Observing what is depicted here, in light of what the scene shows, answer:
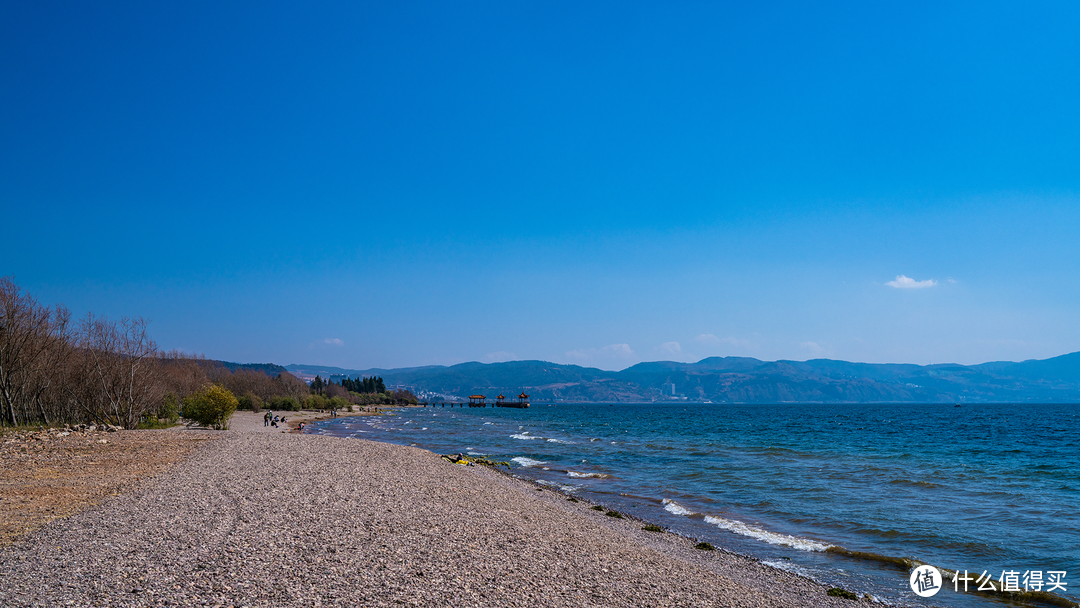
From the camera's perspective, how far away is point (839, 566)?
1327cm

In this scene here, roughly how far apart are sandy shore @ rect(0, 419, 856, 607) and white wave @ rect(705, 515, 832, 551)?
96.9 inches

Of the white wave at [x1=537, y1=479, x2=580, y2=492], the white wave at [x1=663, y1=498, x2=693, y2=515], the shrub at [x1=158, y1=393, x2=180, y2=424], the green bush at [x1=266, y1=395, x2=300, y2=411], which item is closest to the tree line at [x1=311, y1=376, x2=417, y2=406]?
the green bush at [x1=266, y1=395, x2=300, y2=411]

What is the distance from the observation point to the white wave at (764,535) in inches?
586

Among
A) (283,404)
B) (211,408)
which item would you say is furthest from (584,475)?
(283,404)

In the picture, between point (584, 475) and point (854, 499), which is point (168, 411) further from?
point (854, 499)

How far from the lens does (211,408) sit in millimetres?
41219

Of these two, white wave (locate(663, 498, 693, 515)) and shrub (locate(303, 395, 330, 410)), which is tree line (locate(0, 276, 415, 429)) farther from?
shrub (locate(303, 395, 330, 410))

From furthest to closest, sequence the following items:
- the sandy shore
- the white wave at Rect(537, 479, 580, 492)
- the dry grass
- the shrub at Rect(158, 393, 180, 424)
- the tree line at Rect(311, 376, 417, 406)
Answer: the tree line at Rect(311, 376, 417, 406) → the shrub at Rect(158, 393, 180, 424) → the white wave at Rect(537, 479, 580, 492) → the dry grass → the sandy shore

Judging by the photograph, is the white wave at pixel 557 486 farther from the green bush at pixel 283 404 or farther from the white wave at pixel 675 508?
the green bush at pixel 283 404

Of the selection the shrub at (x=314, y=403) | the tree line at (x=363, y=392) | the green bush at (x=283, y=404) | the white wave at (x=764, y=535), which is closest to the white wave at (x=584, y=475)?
the white wave at (x=764, y=535)

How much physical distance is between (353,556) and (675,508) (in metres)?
13.1

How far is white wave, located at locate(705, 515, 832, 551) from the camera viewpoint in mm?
14885

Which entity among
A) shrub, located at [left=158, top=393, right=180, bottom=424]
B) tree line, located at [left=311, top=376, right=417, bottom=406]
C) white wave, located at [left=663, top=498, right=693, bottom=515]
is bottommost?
tree line, located at [left=311, top=376, right=417, bottom=406]

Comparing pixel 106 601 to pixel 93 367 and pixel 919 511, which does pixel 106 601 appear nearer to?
pixel 919 511
